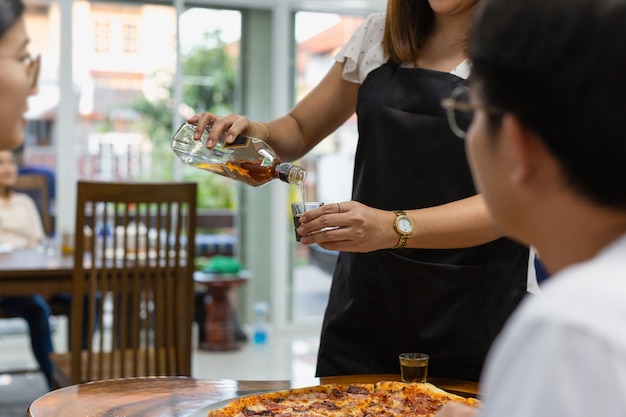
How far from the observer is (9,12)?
2.71 ft

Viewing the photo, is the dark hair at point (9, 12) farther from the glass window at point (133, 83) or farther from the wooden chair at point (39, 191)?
the glass window at point (133, 83)

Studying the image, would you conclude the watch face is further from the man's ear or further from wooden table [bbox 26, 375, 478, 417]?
the man's ear

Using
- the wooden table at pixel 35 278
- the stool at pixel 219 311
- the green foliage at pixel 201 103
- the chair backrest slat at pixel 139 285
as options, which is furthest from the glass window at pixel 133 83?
the chair backrest slat at pixel 139 285

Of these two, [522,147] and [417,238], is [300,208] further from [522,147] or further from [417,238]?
[522,147]

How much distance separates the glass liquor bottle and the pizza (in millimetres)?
414

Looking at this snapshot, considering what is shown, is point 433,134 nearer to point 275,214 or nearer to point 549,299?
point 549,299

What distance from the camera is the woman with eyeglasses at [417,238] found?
68.7 inches

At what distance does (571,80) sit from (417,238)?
37.2 inches

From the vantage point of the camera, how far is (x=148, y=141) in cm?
616

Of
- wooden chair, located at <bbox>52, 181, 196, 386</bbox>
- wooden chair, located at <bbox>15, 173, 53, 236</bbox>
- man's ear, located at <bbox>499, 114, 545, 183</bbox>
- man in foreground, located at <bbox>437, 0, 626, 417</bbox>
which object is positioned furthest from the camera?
wooden chair, located at <bbox>15, 173, 53, 236</bbox>

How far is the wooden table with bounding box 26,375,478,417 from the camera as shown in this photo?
1.48 m

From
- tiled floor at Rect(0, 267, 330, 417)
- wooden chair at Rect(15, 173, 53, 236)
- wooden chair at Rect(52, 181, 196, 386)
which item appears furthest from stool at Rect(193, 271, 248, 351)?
wooden chair at Rect(52, 181, 196, 386)

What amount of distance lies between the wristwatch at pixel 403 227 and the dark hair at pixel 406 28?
1.27ft

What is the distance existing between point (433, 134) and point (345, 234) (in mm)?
317
